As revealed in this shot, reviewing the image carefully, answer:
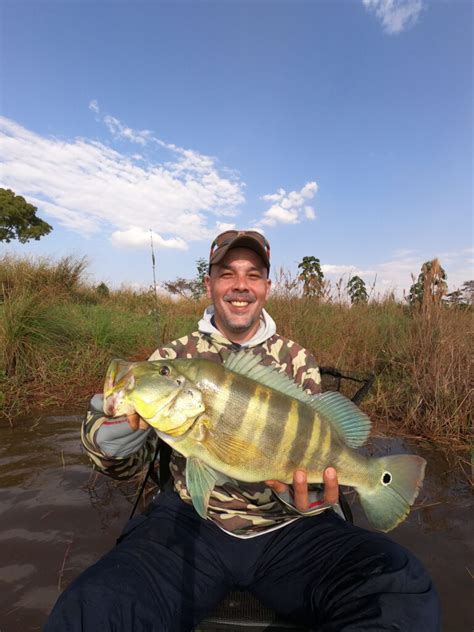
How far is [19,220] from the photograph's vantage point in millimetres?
26375

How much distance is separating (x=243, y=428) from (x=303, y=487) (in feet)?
1.59

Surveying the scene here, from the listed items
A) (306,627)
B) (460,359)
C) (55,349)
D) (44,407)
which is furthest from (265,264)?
(55,349)

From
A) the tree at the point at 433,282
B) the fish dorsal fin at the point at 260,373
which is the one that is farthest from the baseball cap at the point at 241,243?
the tree at the point at 433,282

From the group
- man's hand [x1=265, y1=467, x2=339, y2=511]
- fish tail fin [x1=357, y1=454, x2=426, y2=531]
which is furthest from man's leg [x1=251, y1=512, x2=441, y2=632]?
man's hand [x1=265, y1=467, x2=339, y2=511]

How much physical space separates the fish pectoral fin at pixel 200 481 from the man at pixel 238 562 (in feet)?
1.20

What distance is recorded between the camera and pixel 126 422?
6.51 feet

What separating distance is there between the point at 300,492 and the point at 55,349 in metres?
6.57

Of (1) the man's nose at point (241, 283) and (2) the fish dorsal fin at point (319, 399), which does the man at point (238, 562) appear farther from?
(2) the fish dorsal fin at point (319, 399)

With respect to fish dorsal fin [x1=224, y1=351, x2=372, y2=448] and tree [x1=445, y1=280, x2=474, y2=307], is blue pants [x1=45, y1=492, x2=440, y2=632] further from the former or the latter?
tree [x1=445, y1=280, x2=474, y2=307]

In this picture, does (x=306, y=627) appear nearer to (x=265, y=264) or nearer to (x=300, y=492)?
(x=300, y=492)

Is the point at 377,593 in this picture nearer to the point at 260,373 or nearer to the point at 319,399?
the point at 319,399

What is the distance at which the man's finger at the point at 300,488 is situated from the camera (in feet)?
6.27

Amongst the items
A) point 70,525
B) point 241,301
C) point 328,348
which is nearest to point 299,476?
point 241,301

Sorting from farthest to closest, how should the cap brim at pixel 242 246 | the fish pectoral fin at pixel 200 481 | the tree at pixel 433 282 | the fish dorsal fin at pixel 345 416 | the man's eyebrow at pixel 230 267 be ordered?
the tree at pixel 433 282
the man's eyebrow at pixel 230 267
the cap brim at pixel 242 246
the fish dorsal fin at pixel 345 416
the fish pectoral fin at pixel 200 481
